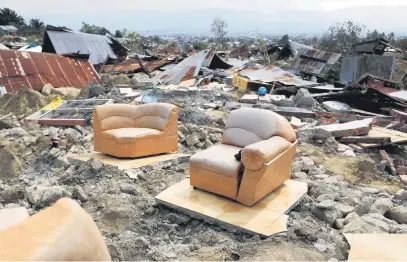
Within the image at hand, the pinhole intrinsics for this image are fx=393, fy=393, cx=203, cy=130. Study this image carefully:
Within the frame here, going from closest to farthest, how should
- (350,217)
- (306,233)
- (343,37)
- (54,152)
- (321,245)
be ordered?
(321,245), (306,233), (350,217), (54,152), (343,37)

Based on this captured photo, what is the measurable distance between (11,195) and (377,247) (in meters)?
4.11

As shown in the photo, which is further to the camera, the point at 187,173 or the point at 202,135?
the point at 202,135

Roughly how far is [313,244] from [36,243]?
2.50 metres

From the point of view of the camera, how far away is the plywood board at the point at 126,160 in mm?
5434

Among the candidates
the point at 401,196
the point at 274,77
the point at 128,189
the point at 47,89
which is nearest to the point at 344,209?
the point at 401,196

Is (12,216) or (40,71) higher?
(12,216)

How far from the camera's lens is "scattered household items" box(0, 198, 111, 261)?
179cm

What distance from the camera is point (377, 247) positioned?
11.0ft

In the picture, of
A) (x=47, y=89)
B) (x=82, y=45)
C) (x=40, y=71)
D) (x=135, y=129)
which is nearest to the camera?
(x=135, y=129)

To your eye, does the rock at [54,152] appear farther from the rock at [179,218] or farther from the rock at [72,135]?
the rock at [179,218]

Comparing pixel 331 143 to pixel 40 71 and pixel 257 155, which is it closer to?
pixel 257 155

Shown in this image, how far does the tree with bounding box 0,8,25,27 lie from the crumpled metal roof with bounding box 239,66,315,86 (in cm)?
4227

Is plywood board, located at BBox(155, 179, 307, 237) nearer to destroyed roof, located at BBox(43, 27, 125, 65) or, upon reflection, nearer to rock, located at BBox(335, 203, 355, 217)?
rock, located at BBox(335, 203, 355, 217)

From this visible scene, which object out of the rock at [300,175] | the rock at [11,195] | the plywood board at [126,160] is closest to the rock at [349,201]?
the rock at [300,175]
